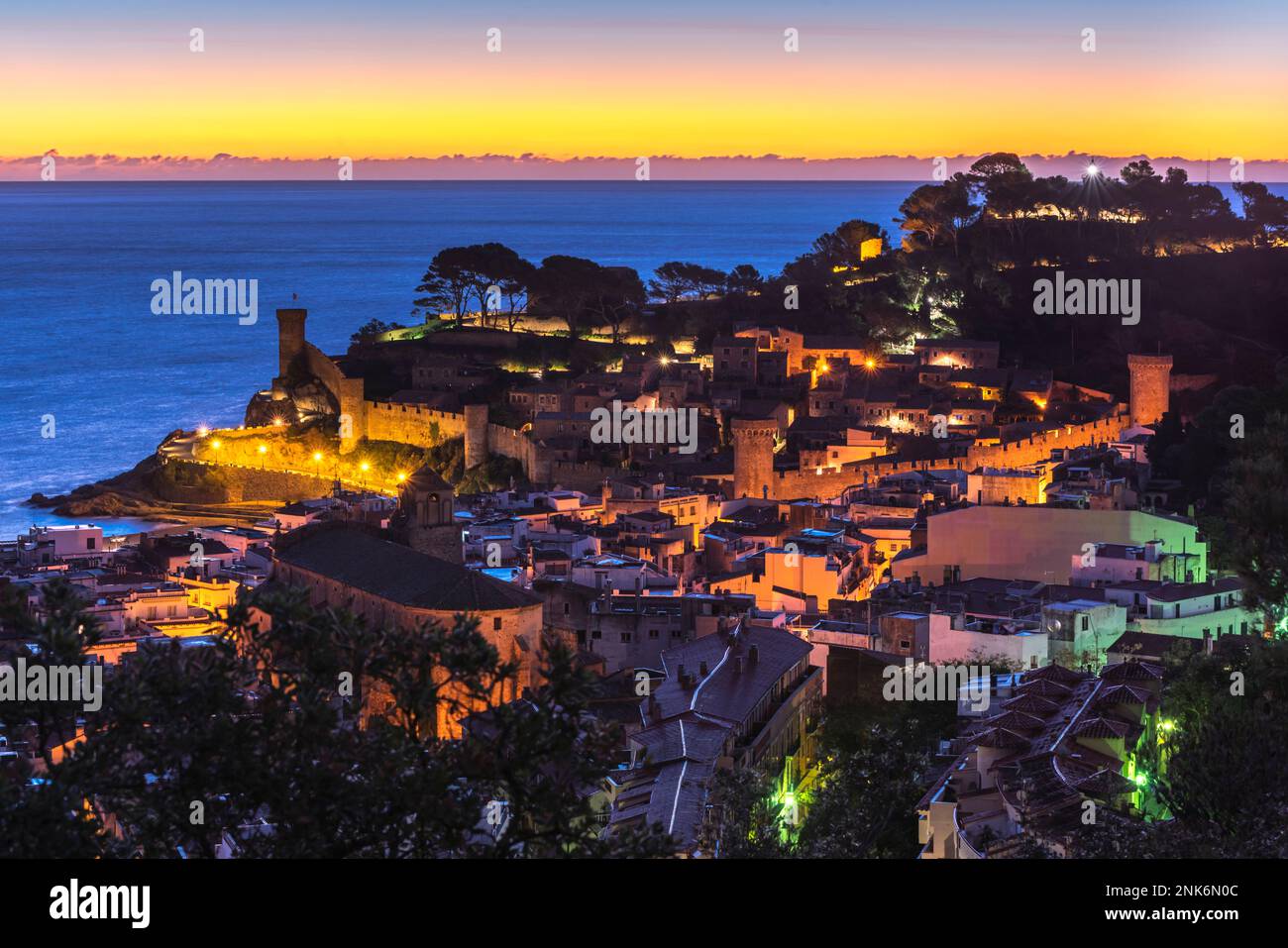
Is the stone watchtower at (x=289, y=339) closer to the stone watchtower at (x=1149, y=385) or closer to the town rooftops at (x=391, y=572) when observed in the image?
the stone watchtower at (x=1149, y=385)

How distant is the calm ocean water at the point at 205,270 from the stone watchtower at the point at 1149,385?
Result: 16.1 metres

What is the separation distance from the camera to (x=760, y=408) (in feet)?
90.2

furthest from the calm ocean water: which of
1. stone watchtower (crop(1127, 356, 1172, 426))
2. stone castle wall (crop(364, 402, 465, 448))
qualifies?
stone watchtower (crop(1127, 356, 1172, 426))

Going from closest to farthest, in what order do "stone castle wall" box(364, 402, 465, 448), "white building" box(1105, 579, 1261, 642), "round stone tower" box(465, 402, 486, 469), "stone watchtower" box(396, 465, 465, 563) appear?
"white building" box(1105, 579, 1261, 642), "stone watchtower" box(396, 465, 465, 563), "round stone tower" box(465, 402, 486, 469), "stone castle wall" box(364, 402, 465, 448)

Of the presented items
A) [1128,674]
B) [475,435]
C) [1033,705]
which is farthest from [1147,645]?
[475,435]

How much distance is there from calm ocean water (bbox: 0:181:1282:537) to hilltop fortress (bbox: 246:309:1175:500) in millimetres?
5127

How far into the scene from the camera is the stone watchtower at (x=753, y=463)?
24.0 m

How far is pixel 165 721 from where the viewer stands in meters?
5.12

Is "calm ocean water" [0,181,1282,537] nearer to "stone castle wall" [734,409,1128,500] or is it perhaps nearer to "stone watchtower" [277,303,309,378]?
"stone watchtower" [277,303,309,378]

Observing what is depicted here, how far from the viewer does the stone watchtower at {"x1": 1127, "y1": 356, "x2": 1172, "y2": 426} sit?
91.3 feet

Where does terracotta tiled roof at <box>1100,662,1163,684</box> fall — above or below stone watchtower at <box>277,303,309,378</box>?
below

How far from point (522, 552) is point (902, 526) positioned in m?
4.33
